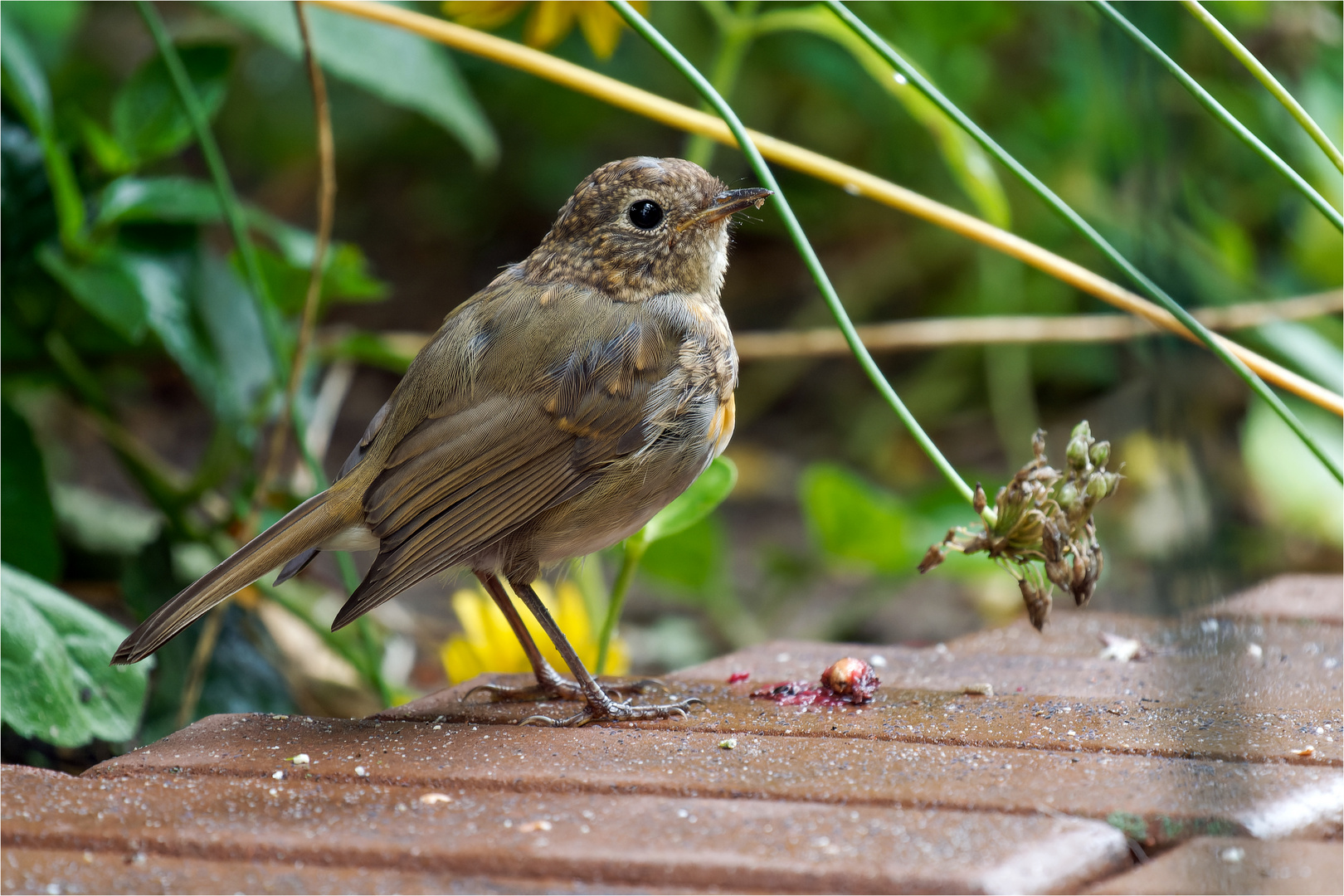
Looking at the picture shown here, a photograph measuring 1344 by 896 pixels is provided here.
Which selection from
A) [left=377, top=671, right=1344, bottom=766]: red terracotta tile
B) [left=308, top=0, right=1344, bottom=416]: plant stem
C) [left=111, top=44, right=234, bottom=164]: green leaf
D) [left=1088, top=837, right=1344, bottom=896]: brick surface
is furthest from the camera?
[left=111, top=44, right=234, bottom=164]: green leaf

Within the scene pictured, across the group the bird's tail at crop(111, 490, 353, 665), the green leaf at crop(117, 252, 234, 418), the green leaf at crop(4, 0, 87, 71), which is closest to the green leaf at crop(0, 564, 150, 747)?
the bird's tail at crop(111, 490, 353, 665)

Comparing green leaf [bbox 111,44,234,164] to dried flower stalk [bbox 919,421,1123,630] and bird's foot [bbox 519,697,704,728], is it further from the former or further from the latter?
dried flower stalk [bbox 919,421,1123,630]

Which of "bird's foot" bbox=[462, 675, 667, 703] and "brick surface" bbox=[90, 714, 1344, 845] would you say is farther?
"bird's foot" bbox=[462, 675, 667, 703]

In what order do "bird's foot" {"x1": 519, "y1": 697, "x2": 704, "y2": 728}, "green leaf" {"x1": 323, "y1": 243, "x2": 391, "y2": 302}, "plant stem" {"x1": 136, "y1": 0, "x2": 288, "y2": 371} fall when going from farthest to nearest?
"green leaf" {"x1": 323, "y1": 243, "x2": 391, "y2": 302} < "plant stem" {"x1": 136, "y1": 0, "x2": 288, "y2": 371} < "bird's foot" {"x1": 519, "y1": 697, "x2": 704, "y2": 728}

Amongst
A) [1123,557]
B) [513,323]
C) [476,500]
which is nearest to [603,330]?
[513,323]

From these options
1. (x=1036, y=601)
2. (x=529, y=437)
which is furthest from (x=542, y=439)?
(x=1036, y=601)

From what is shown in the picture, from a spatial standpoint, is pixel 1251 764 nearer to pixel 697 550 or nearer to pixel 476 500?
pixel 476 500

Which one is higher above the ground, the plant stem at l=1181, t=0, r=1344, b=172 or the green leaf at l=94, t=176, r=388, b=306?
the plant stem at l=1181, t=0, r=1344, b=172

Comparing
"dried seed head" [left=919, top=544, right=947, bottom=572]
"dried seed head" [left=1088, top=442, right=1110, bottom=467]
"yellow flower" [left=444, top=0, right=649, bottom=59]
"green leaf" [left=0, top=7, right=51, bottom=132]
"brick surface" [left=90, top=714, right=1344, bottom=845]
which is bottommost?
"brick surface" [left=90, top=714, right=1344, bottom=845]
